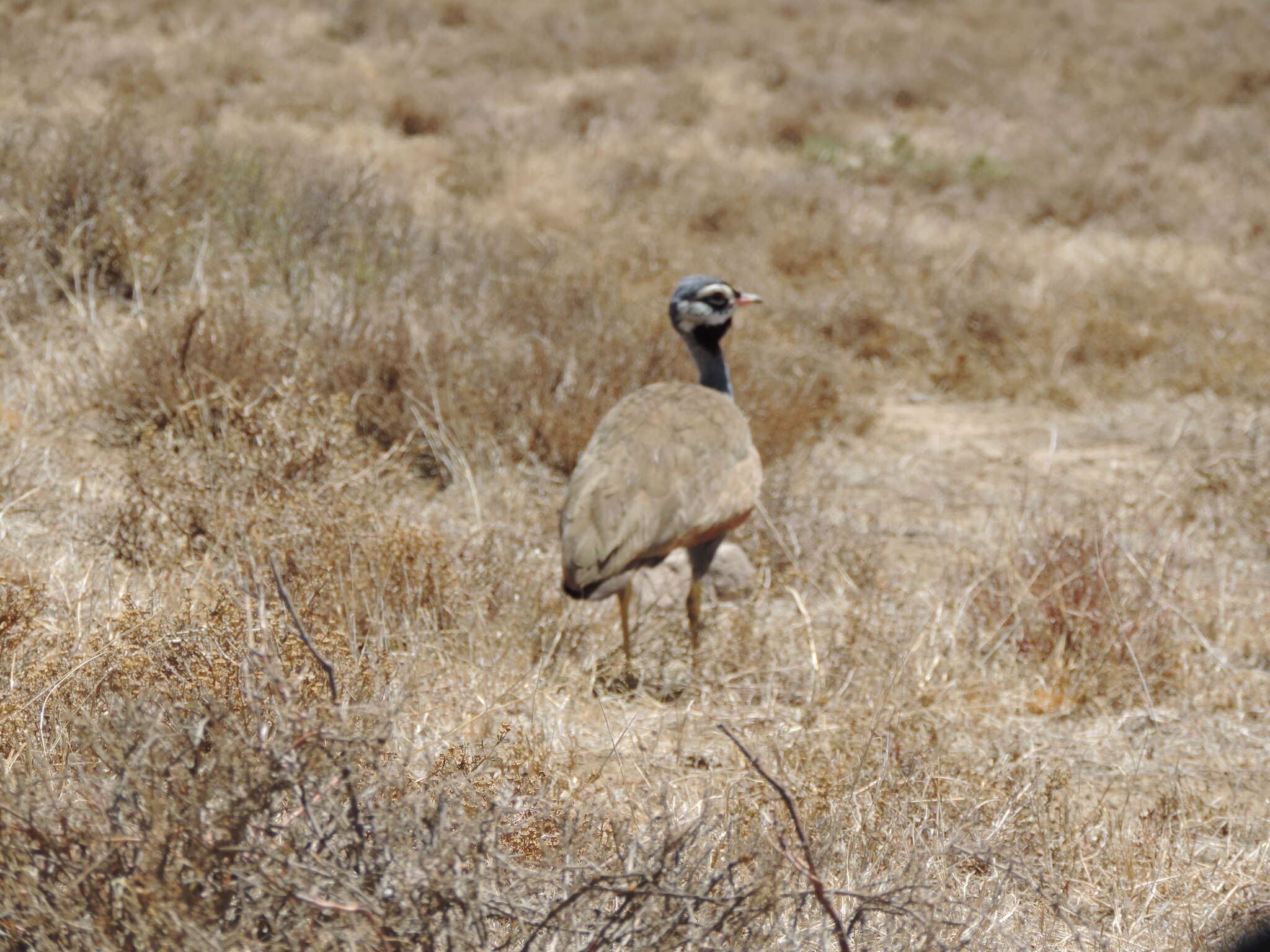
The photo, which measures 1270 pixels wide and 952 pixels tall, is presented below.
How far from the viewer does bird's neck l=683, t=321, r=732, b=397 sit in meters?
4.72

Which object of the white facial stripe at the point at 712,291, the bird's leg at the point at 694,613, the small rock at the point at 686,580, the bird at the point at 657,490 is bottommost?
the small rock at the point at 686,580

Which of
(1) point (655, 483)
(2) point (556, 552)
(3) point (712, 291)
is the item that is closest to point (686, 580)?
(2) point (556, 552)

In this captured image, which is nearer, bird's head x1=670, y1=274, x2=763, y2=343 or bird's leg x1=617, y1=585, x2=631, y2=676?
bird's leg x1=617, y1=585, x2=631, y2=676

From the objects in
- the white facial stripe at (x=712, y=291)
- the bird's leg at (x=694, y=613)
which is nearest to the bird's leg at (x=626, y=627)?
the bird's leg at (x=694, y=613)

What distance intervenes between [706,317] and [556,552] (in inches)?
46.6

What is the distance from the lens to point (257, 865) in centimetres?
161

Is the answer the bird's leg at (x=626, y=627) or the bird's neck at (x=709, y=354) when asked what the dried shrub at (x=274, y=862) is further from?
the bird's neck at (x=709, y=354)

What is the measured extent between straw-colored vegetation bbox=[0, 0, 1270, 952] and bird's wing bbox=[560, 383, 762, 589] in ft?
1.49

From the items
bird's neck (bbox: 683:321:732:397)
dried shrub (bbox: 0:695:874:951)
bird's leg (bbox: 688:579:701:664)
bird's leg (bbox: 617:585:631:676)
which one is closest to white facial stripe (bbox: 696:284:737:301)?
bird's neck (bbox: 683:321:732:397)

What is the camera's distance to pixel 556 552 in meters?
4.71

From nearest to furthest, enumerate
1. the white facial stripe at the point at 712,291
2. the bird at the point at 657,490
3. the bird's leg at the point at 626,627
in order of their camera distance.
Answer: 1. the bird at the point at 657,490
2. the bird's leg at the point at 626,627
3. the white facial stripe at the point at 712,291

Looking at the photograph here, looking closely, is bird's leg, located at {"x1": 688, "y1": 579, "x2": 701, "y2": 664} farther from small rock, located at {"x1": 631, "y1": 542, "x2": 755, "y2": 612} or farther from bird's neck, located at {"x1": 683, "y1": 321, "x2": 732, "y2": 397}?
bird's neck, located at {"x1": 683, "y1": 321, "x2": 732, "y2": 397}

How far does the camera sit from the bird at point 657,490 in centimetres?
357

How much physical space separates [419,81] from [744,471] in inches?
470
